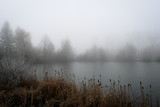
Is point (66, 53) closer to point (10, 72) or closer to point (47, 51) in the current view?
point (47, 51)

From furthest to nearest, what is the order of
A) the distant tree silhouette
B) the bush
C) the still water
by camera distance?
the distant tree silhouette < the still water < the bush

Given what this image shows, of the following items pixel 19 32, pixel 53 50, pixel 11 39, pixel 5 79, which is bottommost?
pixel 5 79

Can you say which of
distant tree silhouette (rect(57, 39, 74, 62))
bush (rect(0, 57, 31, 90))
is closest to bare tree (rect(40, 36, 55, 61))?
distant tree silhouette (rect(57, 39, 74, 62))

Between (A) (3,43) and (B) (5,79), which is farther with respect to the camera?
(A) (3,43)

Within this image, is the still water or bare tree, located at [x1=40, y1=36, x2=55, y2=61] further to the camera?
bare tree, located at [x1=40, y1=36, x2=55, y2=61]

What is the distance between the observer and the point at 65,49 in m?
34.3

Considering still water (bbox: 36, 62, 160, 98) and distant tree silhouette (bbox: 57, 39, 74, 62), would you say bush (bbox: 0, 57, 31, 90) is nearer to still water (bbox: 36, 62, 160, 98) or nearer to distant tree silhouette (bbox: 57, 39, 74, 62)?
still water (bbox: 36, 62, 160, 98)

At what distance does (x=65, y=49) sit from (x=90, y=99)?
32.5 m

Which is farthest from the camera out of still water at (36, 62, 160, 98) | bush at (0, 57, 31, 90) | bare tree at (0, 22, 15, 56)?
bare tree at (0, 22, 15, 56)

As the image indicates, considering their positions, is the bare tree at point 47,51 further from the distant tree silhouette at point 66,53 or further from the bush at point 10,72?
the bush at point 10,72

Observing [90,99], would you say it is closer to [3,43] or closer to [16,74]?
[16,74]

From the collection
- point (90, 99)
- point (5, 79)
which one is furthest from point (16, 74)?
point (90, 99)

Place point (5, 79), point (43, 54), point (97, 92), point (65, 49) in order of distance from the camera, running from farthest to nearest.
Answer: point (65, 49) → point (43, 54) → point (5, 79) → point (97, 92)

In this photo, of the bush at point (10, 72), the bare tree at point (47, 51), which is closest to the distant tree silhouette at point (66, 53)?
the bare tree at point (47, 51)
